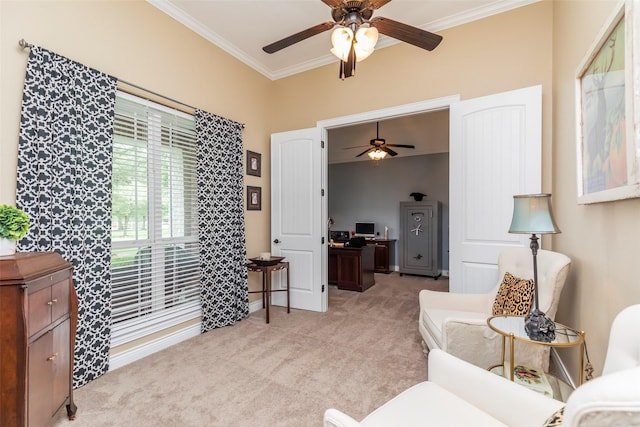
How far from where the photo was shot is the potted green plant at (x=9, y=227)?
1.46m

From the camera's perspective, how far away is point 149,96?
2688mm

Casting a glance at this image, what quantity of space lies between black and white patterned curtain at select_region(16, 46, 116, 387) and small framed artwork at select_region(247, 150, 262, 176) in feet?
5.46

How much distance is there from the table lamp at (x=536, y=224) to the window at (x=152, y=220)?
2.84 metres

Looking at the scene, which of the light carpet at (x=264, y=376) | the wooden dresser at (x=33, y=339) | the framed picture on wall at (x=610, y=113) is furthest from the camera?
the light carpet at (x=264, y=376)

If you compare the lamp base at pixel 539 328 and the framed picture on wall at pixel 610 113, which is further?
the lamp base at pixel 539 328

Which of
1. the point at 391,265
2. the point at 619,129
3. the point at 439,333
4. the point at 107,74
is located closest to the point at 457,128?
the point at 619,129

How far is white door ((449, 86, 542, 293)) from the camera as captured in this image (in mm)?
2518

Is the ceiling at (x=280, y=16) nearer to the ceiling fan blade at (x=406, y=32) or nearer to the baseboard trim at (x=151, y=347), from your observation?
the ceiling fan blade at (x=406, y=32)

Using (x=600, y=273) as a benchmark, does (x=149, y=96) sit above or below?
above

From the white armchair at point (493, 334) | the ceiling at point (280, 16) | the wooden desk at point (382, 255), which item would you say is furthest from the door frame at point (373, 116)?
the wooden desk at point (382, 255)

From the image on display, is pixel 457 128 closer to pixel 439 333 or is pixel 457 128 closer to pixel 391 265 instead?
pixel 439 333

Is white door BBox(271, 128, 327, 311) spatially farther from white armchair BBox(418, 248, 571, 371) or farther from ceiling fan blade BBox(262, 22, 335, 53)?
white armchair BBox(418, 248, 571, 371)

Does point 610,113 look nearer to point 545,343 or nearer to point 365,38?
point 545,343

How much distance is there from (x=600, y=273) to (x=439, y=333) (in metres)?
0.99
